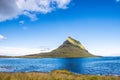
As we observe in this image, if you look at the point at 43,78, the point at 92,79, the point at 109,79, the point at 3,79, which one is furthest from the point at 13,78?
the point at 109,79

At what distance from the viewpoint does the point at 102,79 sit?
1124 inches

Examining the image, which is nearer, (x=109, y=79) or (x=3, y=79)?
(x=3, y=79)

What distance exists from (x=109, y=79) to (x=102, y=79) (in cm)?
120

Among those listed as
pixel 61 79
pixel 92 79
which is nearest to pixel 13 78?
pixel 61 79

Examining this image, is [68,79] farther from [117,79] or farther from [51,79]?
[117,79]

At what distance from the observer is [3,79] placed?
1022 inches

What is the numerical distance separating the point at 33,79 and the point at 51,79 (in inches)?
101

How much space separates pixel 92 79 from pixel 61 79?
15.9ft

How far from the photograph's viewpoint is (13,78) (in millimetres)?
26094

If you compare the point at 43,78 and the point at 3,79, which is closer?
the point at 3,79

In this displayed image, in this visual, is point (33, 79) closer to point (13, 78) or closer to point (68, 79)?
point (13, 78)

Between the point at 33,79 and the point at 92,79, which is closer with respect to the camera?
the point at 33,79

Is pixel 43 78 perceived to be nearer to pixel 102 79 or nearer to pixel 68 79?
pixel 68 79

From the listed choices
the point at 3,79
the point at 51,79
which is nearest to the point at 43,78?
the point at 51,79
